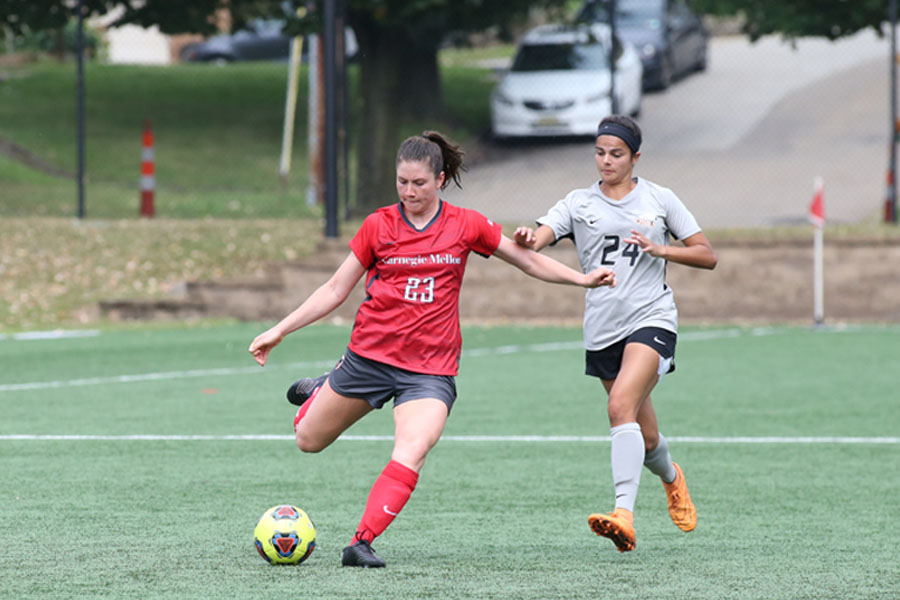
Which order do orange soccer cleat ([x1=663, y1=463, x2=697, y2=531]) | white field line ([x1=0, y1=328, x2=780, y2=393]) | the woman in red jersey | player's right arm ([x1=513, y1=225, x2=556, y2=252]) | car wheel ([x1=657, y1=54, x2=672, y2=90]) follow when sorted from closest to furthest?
the woman in red jersey → player's right arm ([x1=513, y1=225, x2=556, y2=252]) → orange soccer cleat ([x1=663, y1=463, x2=697, y2=531]) → white field line ([x1=0, y1=328, x2=780, y2=393]) → car wheel ([x1=657, y1=54, x2=672, y2=90])

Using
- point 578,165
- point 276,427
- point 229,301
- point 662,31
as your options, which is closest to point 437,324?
point 276,427

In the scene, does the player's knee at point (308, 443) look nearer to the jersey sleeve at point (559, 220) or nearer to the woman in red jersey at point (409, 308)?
the woman in red jersey at point (409, 308)

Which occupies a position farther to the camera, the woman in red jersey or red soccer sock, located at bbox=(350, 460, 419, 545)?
the woman in red jersey

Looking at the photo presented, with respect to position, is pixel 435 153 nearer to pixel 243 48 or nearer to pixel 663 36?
pixel 663 36

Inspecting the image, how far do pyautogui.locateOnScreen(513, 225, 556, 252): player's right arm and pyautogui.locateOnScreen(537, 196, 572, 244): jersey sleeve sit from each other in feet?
0.08

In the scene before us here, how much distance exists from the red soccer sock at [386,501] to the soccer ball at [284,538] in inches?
8.5

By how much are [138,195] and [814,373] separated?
49.4 feet

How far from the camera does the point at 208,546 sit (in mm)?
6445

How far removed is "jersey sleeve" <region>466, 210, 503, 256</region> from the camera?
6312 mm

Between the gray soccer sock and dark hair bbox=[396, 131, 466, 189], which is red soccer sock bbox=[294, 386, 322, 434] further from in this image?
the gray soccer sock

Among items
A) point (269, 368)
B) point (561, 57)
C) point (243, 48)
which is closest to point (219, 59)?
point (243, 48)

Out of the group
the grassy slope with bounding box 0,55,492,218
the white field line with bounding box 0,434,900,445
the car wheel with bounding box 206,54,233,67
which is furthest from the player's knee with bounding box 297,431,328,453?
the car wheel with bounding box 206,54,233,67

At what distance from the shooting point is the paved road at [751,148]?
2164cm

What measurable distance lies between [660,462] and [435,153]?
1860 mm
